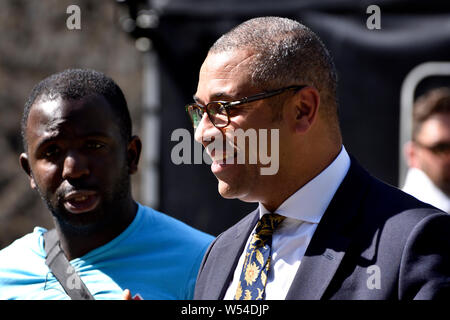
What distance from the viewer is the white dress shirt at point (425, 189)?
358cm

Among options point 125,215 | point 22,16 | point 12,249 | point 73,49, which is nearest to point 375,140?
point 125,215

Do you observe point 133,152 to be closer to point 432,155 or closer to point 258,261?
point 258,261

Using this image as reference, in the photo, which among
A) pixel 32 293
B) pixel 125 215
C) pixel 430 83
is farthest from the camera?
pixel 430 83

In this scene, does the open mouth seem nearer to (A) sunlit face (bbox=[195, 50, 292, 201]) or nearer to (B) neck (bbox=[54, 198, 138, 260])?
(B) neck (bbox=[54, 198, 138, 260])

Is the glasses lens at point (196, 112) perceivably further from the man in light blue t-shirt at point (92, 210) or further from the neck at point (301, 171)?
the man in light blue t-shirt at point (92, 210)

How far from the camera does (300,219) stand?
72.0 inches

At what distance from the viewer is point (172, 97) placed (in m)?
4.33

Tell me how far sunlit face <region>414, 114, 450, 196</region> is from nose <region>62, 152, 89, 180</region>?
2.08 metres

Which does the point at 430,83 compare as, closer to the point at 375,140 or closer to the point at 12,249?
the point at 375,140

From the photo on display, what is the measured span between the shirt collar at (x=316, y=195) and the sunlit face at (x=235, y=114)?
96mm

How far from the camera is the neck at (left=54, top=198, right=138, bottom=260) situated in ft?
7.83

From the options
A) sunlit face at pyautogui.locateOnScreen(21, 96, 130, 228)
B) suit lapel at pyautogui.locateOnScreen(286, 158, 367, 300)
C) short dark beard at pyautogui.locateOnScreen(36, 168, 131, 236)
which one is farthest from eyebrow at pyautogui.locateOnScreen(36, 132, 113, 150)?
suit lapel at pyautogui.locateOnScreen(286, 158, 367, 300)

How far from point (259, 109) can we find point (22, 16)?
208 inches

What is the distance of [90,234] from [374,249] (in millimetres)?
1121
